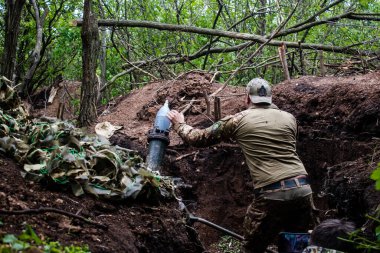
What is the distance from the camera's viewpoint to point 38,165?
412 centimetres

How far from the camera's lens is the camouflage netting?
407 cm

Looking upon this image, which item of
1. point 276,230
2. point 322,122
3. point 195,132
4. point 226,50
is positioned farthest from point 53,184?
point 226,50

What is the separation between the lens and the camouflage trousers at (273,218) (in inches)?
189

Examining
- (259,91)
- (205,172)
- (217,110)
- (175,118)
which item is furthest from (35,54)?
(259,91)

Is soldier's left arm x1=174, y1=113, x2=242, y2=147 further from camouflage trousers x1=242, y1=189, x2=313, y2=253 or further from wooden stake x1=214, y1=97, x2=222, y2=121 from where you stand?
wooden stake x1=214, y1=97, x2=222, y2=121

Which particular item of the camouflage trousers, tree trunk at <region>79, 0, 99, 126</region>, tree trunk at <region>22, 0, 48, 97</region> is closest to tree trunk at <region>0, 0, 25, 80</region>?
tree trunk at <region>79, 0, 99, 126</region>

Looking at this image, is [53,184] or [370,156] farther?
[370,156]

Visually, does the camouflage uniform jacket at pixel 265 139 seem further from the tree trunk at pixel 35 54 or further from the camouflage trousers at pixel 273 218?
the tree trunk at pixel 35 54

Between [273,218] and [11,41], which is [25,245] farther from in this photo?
[11,41]

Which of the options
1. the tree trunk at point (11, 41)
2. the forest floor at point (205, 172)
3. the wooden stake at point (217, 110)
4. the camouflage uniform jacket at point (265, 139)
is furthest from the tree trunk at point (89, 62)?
the camouflage uniform jacket at point (265, 139)

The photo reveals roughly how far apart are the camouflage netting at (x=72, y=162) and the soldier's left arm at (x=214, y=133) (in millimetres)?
539

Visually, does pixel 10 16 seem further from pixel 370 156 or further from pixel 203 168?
pixel 370 156

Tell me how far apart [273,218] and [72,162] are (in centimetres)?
193

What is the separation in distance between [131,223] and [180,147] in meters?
3.20
